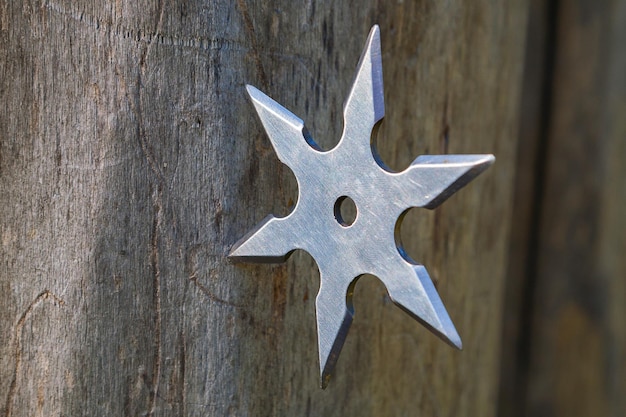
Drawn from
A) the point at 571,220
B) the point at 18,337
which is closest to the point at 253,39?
the point at 18,337

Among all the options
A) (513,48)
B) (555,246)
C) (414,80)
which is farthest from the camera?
(555,246)

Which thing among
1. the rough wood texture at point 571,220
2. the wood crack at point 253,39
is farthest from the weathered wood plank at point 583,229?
the wood crack at point 253,39

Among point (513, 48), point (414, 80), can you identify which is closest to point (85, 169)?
point (414, 80)

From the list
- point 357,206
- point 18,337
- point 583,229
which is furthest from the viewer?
point 583,229

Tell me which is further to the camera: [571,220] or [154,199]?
[571,220]

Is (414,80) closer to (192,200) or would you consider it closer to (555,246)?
(192,200)

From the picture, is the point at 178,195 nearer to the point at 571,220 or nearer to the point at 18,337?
the point at 18,337

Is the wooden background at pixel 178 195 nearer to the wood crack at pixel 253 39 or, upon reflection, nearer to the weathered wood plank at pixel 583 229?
the wood crack at pixel 253 39

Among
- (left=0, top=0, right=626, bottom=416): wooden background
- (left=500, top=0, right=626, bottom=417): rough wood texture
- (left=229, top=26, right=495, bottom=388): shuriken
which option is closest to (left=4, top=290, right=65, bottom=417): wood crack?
(left=0, top=0, right=626, bottom=416): wooden background
